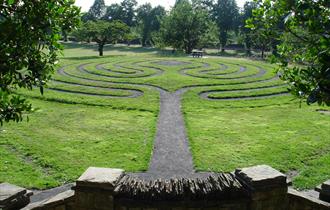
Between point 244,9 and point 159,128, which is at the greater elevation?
point 244,9

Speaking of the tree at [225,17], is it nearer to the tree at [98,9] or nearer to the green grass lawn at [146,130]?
the green grass lawn at [146,130]

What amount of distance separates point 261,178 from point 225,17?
9486 centimetres

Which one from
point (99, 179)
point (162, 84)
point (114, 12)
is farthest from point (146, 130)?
point (114, 12)

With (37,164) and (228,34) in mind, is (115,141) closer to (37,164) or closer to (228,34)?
(37,164)

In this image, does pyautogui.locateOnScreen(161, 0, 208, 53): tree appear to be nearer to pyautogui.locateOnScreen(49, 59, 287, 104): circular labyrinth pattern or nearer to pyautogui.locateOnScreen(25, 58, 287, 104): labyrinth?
pyautogui.locateOnScreen(49, 59, 287, 104): circular labyrinth pattern

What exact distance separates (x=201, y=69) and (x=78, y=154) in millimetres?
31358

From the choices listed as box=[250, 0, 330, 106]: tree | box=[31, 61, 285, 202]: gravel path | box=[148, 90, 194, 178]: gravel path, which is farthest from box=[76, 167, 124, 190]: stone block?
box=[148, 90, 194, 178]: gravel path

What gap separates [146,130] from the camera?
70.1 ft

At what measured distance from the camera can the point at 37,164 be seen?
15.9 m

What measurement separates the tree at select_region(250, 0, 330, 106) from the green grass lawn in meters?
5.84

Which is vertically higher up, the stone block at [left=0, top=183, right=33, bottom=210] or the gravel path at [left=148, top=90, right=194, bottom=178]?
the stone block at [left=0, top=183, right=33, bottom=210]

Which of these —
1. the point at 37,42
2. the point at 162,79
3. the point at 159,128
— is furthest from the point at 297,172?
the point at 162,79

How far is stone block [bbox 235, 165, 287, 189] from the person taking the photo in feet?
30.5

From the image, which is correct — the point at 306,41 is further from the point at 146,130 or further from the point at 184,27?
the point at 184,27
